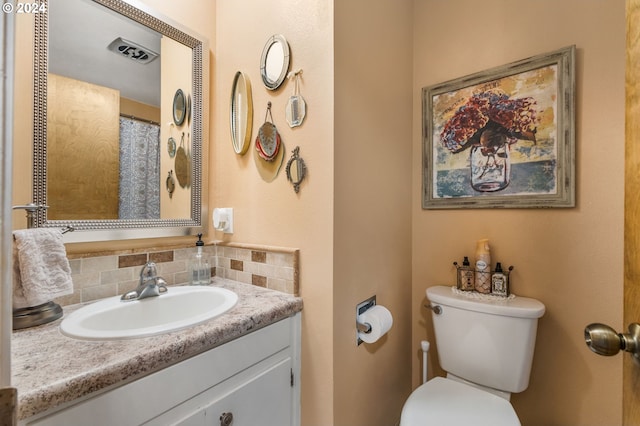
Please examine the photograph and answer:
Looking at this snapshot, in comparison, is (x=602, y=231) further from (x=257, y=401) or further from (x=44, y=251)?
(x=44, y=251)

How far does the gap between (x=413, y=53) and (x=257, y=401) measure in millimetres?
1806

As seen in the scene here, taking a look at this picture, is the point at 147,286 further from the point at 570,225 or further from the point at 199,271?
the point at 570,225

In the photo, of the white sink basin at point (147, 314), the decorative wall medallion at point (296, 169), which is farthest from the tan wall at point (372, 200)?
the white sink basin at point (147, 314)

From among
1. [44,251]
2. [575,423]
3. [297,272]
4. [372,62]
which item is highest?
[372,62]

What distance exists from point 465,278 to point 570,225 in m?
0.46

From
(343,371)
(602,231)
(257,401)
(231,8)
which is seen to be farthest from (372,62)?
(257,401)

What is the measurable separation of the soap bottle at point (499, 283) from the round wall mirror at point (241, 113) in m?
1.27

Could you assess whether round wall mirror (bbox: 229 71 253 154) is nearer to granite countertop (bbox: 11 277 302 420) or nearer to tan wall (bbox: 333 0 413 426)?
tan wall (bbox: 333 0 413 426)

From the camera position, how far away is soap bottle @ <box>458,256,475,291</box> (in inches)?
51.2

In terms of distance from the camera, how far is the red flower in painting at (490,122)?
1215 mm

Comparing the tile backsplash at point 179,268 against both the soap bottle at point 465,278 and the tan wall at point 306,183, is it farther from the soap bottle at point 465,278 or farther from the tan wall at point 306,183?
the soap bottle at point 465,278

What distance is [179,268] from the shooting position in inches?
48.5

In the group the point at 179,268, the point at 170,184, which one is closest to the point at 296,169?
the point at 170,184

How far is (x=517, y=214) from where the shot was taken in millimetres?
1243
